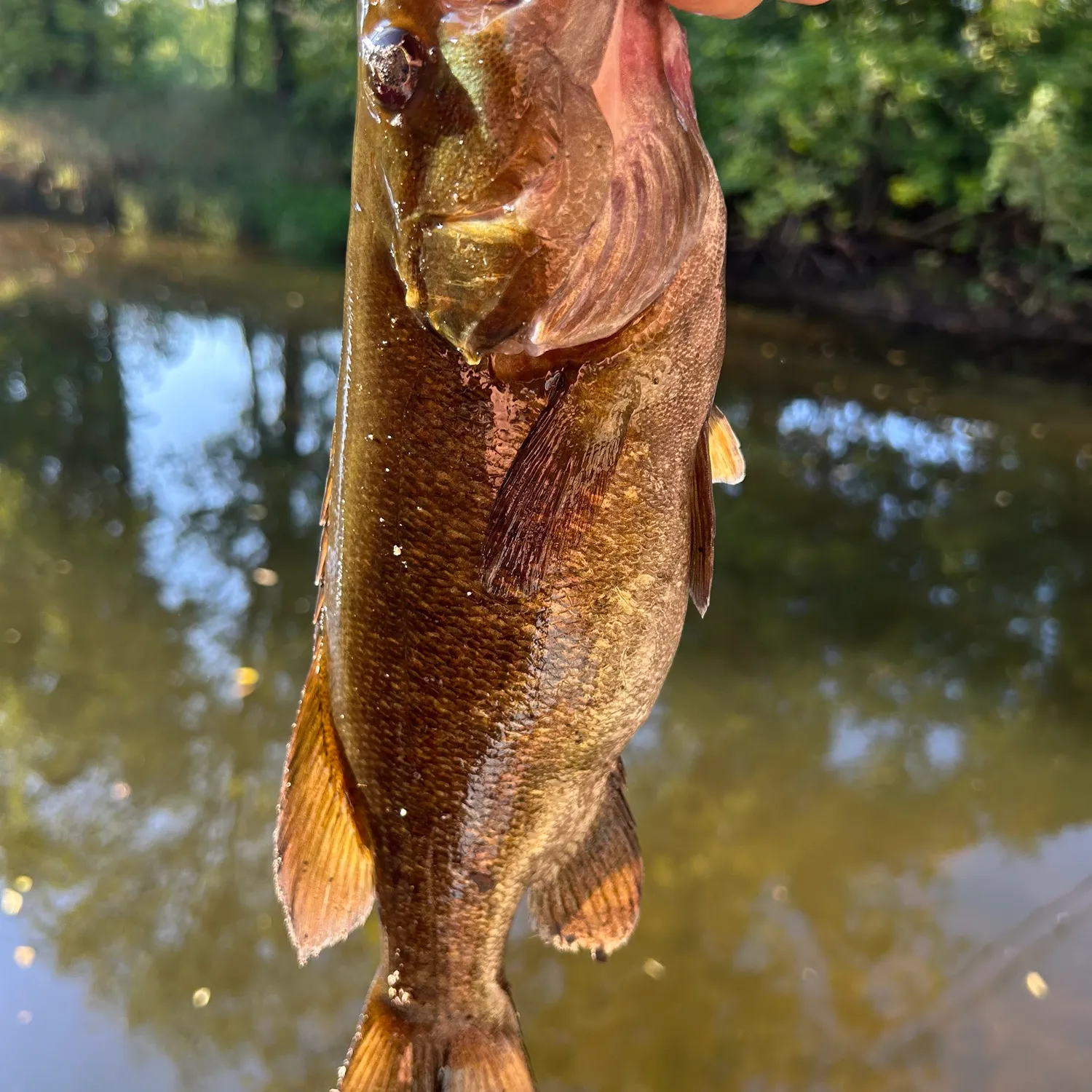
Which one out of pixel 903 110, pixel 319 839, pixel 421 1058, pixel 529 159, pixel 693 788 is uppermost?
pixel 529 159

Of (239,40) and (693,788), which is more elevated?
(693,788)

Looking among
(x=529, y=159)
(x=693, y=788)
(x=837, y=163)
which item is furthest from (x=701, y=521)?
(x=837, y=163)

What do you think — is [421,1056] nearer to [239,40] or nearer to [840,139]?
[840,139]

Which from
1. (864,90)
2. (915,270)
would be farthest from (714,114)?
(915,270)

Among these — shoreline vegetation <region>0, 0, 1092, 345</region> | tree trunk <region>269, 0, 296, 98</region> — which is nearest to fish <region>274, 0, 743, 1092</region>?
Answer: shoreline vegetation <region>0, 0, 1092, 345</region>

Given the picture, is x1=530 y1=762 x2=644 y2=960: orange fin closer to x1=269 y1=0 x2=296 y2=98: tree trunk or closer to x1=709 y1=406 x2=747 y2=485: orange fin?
x1=709 y1=406 x2=747 y2=485: orange fin

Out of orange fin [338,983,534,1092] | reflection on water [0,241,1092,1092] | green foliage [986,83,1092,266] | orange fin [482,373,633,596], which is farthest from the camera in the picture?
green foliage [986,83,1092,266]

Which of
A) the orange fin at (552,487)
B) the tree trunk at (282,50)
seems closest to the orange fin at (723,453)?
the orange fin at (552,487)

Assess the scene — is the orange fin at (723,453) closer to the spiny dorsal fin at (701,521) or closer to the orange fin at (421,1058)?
the spiny dorsal fin at (701,521)
